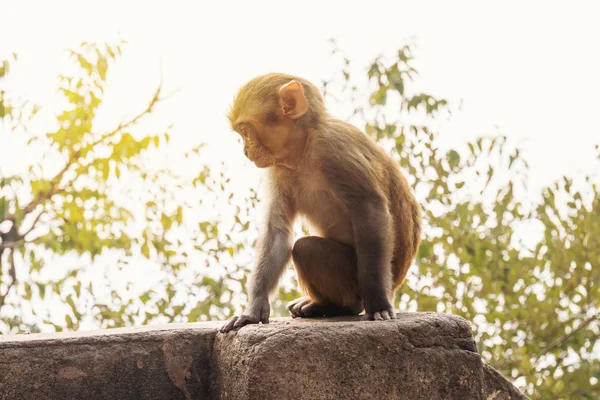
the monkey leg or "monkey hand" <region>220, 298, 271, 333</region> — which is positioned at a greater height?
the monkey leg

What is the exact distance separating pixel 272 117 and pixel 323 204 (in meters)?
0.52

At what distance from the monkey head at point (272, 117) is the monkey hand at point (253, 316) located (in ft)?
2.26

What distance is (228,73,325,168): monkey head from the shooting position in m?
3.77

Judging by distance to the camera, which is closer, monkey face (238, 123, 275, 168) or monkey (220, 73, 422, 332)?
monkey (220, 73, 422, 332)

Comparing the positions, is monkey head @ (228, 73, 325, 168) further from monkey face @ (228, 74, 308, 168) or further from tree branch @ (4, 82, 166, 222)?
tree branch @ (4, 82, 166, 222)

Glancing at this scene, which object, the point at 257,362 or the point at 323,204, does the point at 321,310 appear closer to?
the point at 323,204

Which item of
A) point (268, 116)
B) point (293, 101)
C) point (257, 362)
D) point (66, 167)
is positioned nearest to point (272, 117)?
point (268, 116)

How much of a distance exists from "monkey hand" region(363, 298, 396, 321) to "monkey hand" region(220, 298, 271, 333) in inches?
18.3

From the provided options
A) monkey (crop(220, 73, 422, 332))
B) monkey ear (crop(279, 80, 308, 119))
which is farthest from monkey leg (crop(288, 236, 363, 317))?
monkey ear (crop(279, 80, 308, 119))

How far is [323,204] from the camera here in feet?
13.0

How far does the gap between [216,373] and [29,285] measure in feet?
11.0

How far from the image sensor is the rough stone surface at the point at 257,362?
2814 mm

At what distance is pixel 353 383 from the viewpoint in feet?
9.36

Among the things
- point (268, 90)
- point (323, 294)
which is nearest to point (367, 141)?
point (268, 90)
